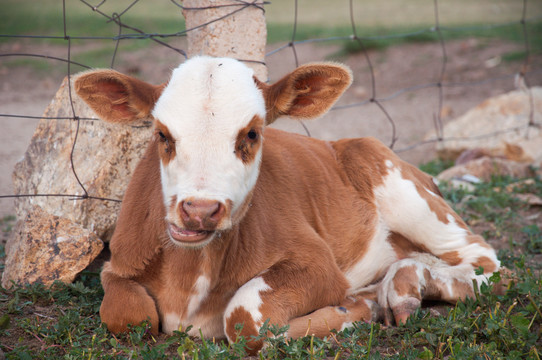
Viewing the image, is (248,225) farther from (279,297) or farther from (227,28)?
(227,28)

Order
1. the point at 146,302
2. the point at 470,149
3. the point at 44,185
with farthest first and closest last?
the point at 470,149
the point at 44,185
the point at 146,302

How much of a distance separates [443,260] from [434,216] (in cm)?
33

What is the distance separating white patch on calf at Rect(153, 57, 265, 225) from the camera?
115 inches

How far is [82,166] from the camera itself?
4.26 meters

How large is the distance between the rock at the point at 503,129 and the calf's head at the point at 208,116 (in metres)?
4.18

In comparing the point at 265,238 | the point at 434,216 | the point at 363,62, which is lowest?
the point at 363,62

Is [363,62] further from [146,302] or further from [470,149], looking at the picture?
[146,302]

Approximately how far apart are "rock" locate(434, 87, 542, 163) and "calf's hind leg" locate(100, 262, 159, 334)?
16.2ft

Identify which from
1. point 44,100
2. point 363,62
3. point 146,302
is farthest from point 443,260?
point 363,62

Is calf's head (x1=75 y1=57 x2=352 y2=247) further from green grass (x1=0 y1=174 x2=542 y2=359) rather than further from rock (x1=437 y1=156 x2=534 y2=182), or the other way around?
rock (x1=437 y1=156 x2=534 y2=182)

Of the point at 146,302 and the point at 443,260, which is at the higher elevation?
the point at 146,302

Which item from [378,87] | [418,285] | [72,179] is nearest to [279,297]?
[418,285]

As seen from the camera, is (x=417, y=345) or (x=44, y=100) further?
(x=44, y=100)

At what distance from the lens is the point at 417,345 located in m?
3.14
